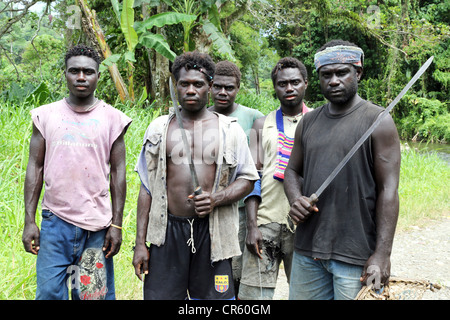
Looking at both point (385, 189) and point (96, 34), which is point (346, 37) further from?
point (385, 189)

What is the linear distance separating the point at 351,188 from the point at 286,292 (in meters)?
2.21

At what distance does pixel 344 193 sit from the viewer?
2.12m

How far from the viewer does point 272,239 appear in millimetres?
2912

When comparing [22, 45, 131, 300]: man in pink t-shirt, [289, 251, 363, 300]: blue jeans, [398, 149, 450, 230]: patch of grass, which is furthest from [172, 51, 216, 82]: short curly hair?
[398, 149, 450, 230]: patch of grass

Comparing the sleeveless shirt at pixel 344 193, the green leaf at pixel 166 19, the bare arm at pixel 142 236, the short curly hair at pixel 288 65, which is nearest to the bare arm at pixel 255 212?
the short curly hair at pixel 288 65

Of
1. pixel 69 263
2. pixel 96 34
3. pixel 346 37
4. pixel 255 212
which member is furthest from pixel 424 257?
pixel 346 37

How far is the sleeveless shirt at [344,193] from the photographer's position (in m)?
2.08

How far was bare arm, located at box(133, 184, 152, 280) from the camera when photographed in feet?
7.77

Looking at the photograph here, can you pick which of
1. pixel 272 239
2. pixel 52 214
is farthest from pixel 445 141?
pixel 52 214

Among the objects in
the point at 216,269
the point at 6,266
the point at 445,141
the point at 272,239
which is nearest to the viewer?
the point at 216,269

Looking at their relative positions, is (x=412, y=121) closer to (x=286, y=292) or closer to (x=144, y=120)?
(x=144, y=120)

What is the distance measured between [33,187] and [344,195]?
1671mm

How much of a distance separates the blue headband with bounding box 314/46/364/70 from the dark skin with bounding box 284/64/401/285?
24mm

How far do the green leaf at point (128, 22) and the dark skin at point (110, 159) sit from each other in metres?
4.42
